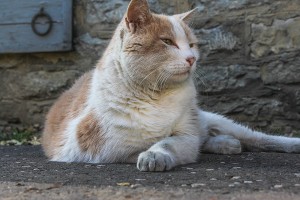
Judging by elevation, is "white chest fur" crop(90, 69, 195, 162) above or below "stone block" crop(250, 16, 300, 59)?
below

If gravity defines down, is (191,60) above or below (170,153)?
above

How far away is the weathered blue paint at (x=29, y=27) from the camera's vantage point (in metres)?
5.58

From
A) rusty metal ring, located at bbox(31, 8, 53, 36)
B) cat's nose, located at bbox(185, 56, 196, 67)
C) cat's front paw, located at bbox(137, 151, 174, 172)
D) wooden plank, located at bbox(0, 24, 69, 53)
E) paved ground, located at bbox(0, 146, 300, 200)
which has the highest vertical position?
rusty metal ring, located at bbox(31, 8, 53, 36)

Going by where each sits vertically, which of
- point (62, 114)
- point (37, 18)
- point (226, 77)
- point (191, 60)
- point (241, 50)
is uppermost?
point (37, 18)

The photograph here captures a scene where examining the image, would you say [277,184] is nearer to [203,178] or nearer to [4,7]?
[203,178]

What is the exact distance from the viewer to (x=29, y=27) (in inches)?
224

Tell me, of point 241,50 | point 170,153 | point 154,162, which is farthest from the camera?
point 241,50

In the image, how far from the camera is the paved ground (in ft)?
7.85

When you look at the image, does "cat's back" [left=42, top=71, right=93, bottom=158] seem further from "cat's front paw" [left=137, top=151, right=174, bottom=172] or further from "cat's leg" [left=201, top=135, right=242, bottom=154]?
"cat's leg" [left=201, top=135, right=242, bottom=154]

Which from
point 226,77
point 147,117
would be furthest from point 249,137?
point 226,77

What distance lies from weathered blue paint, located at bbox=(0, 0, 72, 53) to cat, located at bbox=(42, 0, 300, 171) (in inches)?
84.7

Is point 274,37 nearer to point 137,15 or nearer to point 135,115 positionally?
point 137,15

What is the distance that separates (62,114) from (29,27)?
2.05 metres

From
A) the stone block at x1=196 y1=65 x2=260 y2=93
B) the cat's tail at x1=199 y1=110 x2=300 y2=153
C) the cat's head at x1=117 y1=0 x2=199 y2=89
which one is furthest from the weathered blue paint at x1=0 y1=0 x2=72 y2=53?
the cat's head at x1=117 y1=0 x2=199 y2=89
